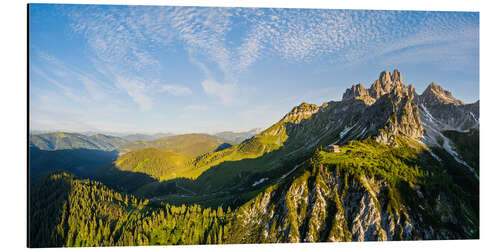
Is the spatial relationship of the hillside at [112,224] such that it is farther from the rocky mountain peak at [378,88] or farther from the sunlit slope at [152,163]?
the rocky mountain peak at [378,88]

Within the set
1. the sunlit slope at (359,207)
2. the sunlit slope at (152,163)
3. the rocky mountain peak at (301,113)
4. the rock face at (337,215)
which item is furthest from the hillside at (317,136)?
the rock face at (337,215)

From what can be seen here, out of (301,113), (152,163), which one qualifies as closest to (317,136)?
(301,113)

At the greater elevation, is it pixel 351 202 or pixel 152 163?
pixel 351 202

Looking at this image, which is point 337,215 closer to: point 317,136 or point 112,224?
point 112,224

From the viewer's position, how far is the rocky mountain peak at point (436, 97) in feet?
333

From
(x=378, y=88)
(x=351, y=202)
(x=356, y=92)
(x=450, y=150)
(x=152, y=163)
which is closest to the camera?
(x=351, y=202)

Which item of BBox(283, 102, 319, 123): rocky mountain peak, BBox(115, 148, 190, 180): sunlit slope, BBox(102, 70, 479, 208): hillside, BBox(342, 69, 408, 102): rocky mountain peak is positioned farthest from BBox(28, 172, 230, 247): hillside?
BBox(283, 102, 319, 123): rocky mountain peak

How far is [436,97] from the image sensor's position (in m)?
108

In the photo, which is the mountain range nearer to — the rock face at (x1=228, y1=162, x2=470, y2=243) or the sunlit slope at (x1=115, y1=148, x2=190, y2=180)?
the rock face at (x1=228, y1=162, x2=470, y2=243)

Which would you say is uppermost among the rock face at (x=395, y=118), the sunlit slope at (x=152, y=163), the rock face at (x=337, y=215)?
the rock face at (x=395, y=118)

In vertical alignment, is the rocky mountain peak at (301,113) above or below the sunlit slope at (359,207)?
above

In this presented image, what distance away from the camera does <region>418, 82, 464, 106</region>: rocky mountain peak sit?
333ft

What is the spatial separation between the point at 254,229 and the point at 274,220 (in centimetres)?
378

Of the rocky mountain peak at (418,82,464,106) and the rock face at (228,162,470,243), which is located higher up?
the rocky mountain peak at (418,82,464,106)
